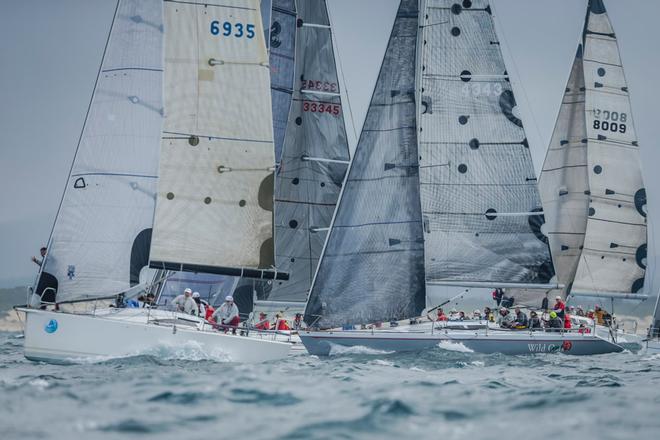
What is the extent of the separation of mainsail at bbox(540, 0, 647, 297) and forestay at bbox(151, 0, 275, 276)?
2566 cm

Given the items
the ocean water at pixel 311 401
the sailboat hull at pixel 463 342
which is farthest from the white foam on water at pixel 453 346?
the ocean water at pixel 311 401

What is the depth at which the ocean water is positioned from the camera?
1559 cm

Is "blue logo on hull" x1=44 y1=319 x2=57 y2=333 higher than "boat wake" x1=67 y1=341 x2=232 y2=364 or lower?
higher

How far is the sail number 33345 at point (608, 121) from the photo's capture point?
51.5 m

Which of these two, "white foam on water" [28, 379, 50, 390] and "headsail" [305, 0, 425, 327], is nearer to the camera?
"white foam on water" [28, 379, 50, 390]

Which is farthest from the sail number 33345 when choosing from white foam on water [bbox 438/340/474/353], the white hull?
the white hull

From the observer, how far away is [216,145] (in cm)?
2836

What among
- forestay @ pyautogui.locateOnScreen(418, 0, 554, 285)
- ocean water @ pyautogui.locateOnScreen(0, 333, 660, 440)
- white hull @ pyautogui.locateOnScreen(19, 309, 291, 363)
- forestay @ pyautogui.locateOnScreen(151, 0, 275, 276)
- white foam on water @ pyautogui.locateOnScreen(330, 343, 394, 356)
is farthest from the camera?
forestay @ pyautogui.locateOnScreen(418, 0, 554, 285)

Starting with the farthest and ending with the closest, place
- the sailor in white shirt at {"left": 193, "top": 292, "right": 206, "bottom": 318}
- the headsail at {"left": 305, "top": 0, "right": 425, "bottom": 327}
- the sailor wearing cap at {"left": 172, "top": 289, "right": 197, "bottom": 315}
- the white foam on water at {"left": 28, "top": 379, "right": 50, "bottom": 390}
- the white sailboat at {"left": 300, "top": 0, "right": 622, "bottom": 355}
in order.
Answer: the white sailboat at {"left": 300, "top": 0, "right": 622, "bottom": 355} < the headsail at {"left": 305, "top": 0, "right": 425, "bottom": 327} < the sailor in white shirt at {"left": 193, "top": 292, "right": 206, "bottom": 318} < the sailor wearing cap at {"left": 172, "top": 289, "right": 197, "bottom": 315} < the white foam on water at {"left": 28, "top": 379, "right": 50, "bottom": 390}

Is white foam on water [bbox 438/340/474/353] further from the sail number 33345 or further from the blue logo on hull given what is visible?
the sail number 33345

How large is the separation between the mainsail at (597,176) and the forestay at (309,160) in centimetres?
1549

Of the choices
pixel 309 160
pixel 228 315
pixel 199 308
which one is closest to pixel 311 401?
pixel 228 315

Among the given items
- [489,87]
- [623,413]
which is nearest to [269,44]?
[489,87]

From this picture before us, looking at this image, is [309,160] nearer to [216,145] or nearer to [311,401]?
[216,145]
